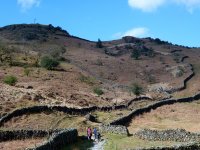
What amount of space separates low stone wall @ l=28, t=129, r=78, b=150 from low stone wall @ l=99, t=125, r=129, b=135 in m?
5.73

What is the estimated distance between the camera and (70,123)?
59.3 metres

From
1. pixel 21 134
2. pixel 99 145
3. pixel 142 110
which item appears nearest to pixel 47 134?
pixel 21 134

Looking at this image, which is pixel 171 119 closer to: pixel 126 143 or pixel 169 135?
pixel 169 135

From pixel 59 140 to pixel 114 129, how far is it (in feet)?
38.3

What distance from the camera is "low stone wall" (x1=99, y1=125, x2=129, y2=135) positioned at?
1969 inches

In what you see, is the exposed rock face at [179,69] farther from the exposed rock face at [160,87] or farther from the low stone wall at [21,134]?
the low stone wall at [21,134]

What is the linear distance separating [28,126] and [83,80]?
7057 centimetres

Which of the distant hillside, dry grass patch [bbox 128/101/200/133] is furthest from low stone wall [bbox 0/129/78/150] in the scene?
the distant hillside

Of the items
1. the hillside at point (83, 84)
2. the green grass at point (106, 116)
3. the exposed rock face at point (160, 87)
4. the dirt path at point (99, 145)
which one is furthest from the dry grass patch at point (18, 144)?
the exposed rock face at point (160, 87)

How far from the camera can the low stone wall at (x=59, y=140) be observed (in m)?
36.7

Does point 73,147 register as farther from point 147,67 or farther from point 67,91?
point 147,67

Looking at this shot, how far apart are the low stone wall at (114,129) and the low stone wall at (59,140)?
18.8ft

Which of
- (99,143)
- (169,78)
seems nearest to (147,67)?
(169,78)

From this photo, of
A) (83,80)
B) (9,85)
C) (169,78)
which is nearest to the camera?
(9,85)
